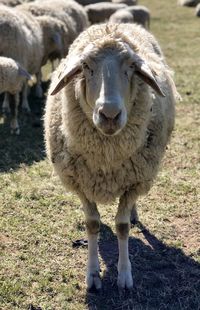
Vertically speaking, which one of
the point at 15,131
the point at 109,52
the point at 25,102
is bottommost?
the point at 109,52

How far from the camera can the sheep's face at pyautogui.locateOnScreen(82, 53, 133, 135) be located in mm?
3309

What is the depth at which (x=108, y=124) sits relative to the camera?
3342 mm

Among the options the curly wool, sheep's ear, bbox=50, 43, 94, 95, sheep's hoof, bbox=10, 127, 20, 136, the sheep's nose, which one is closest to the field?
sheep's hoof, bbox=10, 127, 20, 136

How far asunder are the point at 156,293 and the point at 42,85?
7.16 metres

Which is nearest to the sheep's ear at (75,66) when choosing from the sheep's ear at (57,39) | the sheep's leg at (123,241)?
the sheep's leg at (123,241)

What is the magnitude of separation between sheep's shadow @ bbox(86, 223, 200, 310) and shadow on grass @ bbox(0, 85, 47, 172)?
2.19m

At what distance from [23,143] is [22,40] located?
195cm

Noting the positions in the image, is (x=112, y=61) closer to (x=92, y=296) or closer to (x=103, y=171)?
(x=103, y=171)

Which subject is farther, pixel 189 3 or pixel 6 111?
pixel 189 3

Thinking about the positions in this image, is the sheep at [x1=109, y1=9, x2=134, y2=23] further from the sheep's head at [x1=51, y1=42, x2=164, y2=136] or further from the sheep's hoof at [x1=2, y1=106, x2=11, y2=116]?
the sheep's head at [x1=51, y1=42, x2=164, y2=136]

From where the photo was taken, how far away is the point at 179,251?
4.74 metres

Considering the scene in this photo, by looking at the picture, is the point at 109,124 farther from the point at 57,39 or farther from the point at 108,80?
the point at 57,39

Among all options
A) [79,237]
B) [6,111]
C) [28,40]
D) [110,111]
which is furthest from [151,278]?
[28,40]

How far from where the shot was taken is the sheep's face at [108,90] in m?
3.31
